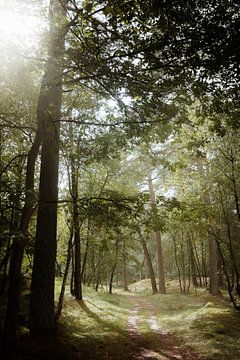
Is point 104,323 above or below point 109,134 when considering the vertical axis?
below

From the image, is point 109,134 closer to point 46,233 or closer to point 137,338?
point 46,233

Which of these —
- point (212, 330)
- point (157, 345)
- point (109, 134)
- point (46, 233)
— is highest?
point (109, 134)

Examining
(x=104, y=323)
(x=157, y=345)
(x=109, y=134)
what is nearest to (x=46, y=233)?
(x=109, y=134)

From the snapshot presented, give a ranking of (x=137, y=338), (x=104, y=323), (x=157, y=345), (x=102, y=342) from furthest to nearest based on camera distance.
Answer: (x=104, y=323) < (x=137, y=338) < (x=157, y=345) < (x=102, y=342)

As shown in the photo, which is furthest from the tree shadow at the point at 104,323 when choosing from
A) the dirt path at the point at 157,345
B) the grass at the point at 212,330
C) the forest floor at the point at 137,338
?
the grass at the point at 212,330

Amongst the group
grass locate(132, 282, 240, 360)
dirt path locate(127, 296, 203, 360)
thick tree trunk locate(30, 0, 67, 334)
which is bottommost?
dirt path locate(127, 296, 203, 360)

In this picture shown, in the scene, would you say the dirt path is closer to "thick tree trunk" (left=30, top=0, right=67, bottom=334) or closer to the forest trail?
the forest trail

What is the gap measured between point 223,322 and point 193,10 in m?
11.1

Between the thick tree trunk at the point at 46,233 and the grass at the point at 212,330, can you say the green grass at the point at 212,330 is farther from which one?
the thick tree trunk at the point at 46,233

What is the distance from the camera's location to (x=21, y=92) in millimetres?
9844

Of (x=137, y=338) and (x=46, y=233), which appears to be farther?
(x=137, y=338)

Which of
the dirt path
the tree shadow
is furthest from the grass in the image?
the tree shadow

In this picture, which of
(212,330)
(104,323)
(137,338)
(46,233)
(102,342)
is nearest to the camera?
(46,233)

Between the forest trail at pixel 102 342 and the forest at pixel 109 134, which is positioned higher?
the forest at pixel 109 134
